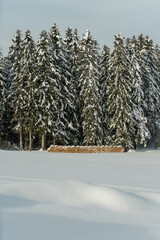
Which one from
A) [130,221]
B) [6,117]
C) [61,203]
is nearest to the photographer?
[130,221]

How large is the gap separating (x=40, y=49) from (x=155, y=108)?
54.0 feet

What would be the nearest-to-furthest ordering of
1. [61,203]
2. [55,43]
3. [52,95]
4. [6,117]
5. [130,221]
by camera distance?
A: 1. [130,221]
2. [61,203]
3. [52,95]
4. [55,43]
5. [6,117]

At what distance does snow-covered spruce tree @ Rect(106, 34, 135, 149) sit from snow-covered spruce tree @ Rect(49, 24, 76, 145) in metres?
4.57

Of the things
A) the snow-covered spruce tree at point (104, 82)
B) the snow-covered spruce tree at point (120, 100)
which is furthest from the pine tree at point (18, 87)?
the snow-covered spruce tree at point (120, 100)

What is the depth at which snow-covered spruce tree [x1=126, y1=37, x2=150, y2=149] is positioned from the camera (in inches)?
1389

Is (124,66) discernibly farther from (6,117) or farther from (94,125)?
(6,117)

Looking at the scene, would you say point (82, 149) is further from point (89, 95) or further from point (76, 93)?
point (76, 93)

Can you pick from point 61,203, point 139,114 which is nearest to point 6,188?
point 61,203

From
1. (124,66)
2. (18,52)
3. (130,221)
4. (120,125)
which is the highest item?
(18,52)

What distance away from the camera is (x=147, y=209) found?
6000 millimetres

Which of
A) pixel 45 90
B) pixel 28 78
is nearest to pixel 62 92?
pixel 45 90

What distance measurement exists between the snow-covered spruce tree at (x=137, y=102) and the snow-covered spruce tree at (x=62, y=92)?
7207 millimetres

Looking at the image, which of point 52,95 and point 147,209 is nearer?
point 147,209

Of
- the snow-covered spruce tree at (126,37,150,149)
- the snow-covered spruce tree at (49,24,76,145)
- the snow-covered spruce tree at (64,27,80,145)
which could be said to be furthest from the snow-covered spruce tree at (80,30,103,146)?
the snow-covered spruce tree at (126,37,150,149)
